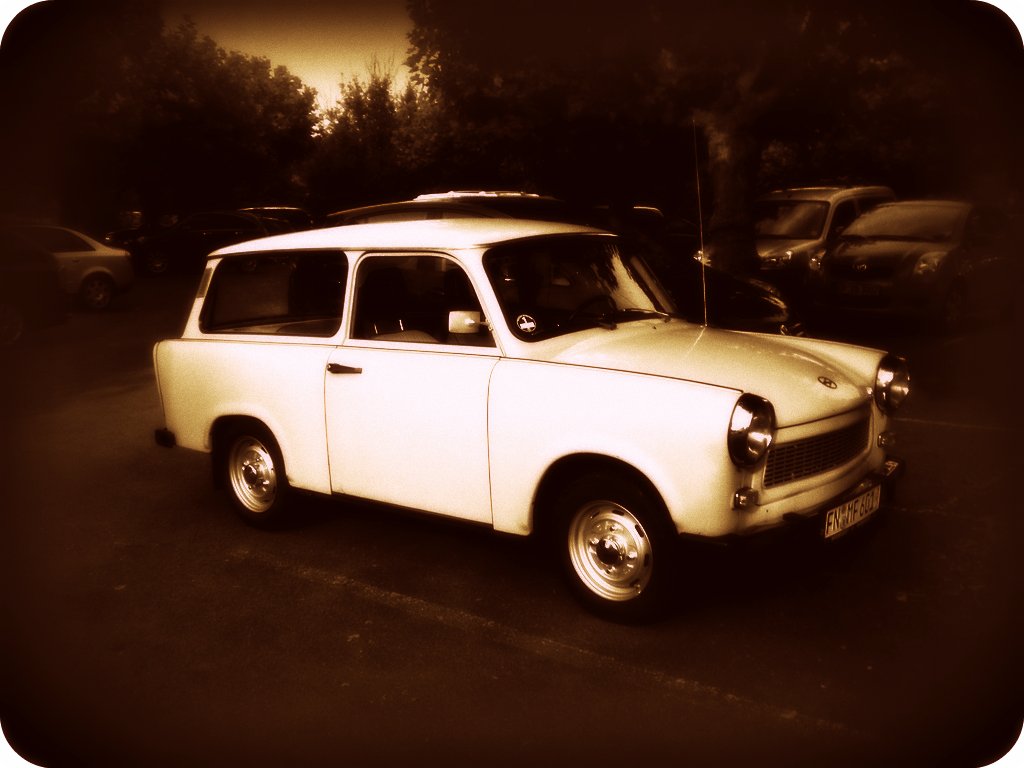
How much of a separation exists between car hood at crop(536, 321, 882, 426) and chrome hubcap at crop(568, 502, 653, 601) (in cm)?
64

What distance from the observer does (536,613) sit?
3824 mm

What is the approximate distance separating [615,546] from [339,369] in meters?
1.68

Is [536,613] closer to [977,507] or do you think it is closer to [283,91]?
[977,507]

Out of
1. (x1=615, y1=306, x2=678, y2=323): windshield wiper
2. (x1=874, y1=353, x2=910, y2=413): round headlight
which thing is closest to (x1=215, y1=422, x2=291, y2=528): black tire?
(x1=615, y1=306, x2=678, y2=323): windshield wiper

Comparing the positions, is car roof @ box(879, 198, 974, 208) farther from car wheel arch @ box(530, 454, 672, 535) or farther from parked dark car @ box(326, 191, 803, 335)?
car wheel arch @ box(530, 454, 672, 535)

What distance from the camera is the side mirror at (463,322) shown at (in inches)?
151

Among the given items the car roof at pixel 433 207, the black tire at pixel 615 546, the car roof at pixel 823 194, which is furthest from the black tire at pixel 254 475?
the car roof at pixel 823 194

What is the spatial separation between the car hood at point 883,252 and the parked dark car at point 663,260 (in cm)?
267

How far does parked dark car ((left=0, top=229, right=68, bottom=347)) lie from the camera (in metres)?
11.7

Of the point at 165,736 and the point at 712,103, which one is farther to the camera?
the point at 712,103

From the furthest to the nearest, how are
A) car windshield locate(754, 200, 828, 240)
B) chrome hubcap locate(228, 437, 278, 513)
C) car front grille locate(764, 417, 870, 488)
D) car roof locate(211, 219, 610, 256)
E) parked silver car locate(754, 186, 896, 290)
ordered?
car windshield locate(754, 200, 828, 240)
parked silver car locate(754, 186, 896, 290)
chrome hubcap locate(228, 437, 278, 513)
car roof locate(211, 219, 610, 256)
car front grille locate(764, 417, 870, 488)

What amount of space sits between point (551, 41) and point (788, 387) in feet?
11.3

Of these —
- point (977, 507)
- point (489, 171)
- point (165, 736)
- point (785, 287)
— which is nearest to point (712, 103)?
point (785, 287)

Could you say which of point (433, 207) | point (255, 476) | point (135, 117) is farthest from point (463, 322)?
point (135, 117)
